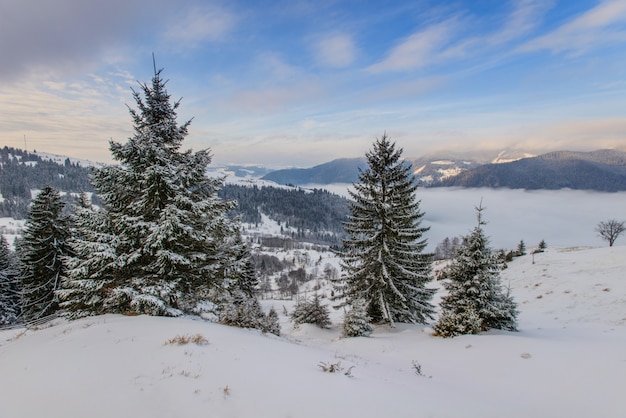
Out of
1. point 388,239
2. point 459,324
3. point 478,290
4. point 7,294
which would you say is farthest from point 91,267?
point 7,294

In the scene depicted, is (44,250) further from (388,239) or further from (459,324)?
(459,324)

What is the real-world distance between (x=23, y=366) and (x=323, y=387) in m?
5.90

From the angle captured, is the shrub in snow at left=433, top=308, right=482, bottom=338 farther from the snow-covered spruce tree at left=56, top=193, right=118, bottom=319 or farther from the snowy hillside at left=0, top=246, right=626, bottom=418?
the snow-covered spruce tree at left=56, top=193, right=118, bottom=319

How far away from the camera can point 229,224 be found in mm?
12562

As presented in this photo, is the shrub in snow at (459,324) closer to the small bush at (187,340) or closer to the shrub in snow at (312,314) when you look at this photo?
the shrub in snow at (312,314)

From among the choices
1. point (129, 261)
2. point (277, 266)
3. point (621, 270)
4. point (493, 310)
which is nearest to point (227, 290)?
point (129, 261)

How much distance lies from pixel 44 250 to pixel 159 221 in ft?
52.6

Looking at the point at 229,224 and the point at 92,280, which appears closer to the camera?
the point at 92,280

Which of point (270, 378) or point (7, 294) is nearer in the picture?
point (270, 378)

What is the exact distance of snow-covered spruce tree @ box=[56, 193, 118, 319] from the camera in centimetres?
1094

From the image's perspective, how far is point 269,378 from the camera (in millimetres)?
5602

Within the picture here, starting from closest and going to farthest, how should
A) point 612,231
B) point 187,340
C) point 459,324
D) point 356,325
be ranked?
point 187,340 → point 459,324 → point 356,325 → point 612,231

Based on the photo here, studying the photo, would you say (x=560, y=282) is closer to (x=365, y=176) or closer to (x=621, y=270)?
(x=621, y=270)

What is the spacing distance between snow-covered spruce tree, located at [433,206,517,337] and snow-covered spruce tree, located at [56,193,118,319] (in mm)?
14136
